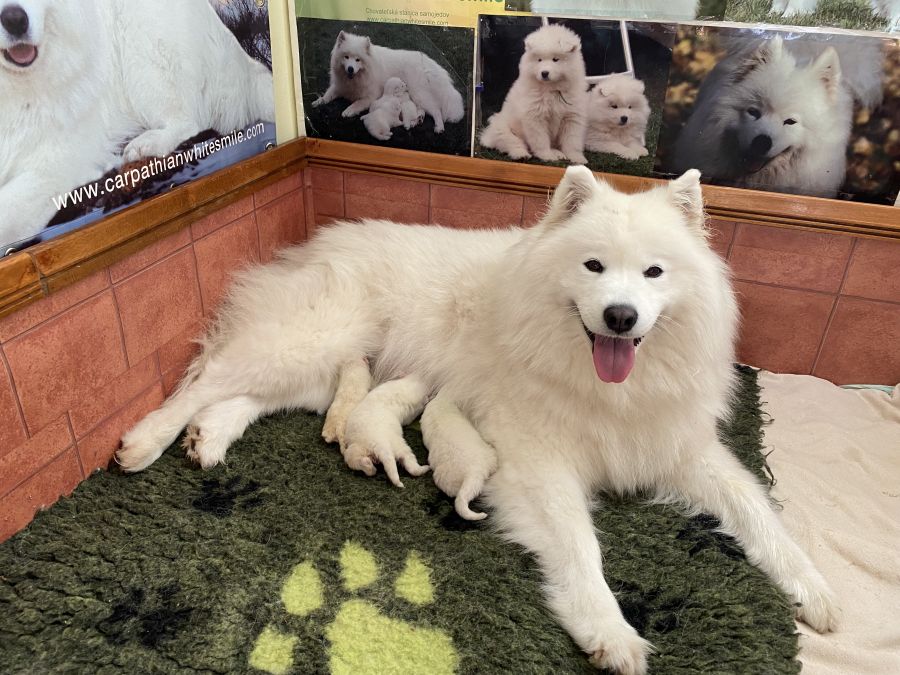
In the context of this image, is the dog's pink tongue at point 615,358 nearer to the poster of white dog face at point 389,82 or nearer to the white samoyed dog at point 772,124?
the white samoyed dog at point 772,124

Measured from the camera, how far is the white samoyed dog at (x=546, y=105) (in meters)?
2.21

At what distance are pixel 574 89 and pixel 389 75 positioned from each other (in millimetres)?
718

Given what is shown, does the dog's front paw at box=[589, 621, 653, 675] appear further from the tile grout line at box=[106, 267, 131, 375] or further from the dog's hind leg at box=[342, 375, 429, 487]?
the tile grout line at box=[106, 267, 131, 375]

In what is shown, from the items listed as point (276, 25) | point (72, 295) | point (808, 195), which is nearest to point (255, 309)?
point (72, 295)

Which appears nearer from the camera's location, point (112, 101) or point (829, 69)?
point (112, 101)

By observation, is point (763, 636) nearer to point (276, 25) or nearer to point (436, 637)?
point (436, 637)

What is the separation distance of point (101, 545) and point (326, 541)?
56 cm

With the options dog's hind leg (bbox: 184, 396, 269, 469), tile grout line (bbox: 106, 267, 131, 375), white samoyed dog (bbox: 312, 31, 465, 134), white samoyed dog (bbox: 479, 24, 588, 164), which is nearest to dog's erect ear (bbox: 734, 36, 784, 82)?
white samoyed dog (bbox: 479, 24, 588, 164)

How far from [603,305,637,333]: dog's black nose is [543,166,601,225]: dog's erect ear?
0.36 metres

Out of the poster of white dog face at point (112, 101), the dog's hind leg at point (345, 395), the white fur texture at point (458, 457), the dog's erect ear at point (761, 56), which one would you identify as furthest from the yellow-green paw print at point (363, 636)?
the dog's erect ear at point (761, 56)

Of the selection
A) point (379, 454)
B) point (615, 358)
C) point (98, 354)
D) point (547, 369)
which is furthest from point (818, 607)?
point (98, 354)

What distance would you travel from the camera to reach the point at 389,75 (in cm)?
245

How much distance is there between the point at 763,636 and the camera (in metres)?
1.41

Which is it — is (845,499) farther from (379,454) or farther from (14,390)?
(14,390)
